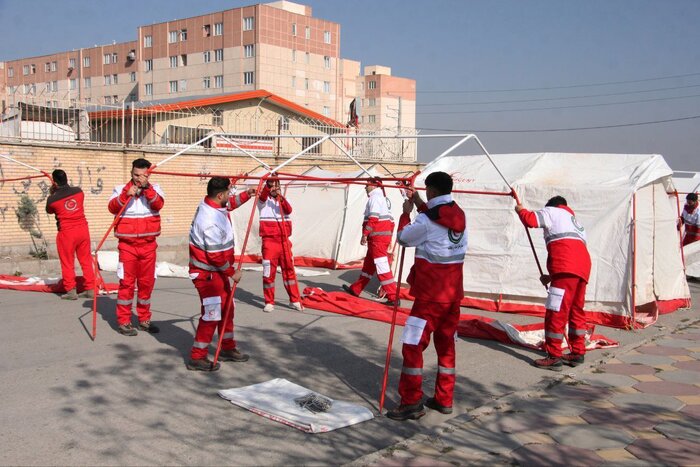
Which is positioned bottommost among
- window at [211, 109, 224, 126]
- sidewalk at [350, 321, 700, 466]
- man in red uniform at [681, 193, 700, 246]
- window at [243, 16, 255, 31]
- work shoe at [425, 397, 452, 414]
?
sidewalk at [350, 321, 700, 466]

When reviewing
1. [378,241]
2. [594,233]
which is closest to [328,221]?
[378,241]

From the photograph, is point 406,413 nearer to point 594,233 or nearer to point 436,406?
point 436,406

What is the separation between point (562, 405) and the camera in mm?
5703

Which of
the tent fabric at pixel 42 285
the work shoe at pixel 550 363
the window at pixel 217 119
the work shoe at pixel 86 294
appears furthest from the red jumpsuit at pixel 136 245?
the window at pixel 217 119

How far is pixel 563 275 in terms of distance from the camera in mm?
6953

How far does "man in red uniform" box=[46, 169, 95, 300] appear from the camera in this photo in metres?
9.71

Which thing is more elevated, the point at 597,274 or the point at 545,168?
the point at 545,168

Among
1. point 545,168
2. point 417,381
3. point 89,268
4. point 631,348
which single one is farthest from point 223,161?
point 417,381

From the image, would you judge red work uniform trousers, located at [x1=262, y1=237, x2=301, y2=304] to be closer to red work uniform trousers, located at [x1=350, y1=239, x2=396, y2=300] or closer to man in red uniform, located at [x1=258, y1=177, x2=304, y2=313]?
man in red uniform, located at [x1=258, y1=177, x2=304, y2=313]

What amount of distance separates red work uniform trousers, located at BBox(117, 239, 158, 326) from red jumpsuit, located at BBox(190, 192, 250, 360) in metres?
1.59

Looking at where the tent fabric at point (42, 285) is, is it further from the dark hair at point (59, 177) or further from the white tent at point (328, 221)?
the white tent at point (328, 221)

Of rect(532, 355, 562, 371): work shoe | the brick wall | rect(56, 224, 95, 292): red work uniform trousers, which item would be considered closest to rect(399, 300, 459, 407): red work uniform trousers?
rect(532, 355, 562, 371): work shoe

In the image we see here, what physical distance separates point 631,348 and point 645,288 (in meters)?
1.88

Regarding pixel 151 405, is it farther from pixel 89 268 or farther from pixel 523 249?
pixel 523 249
